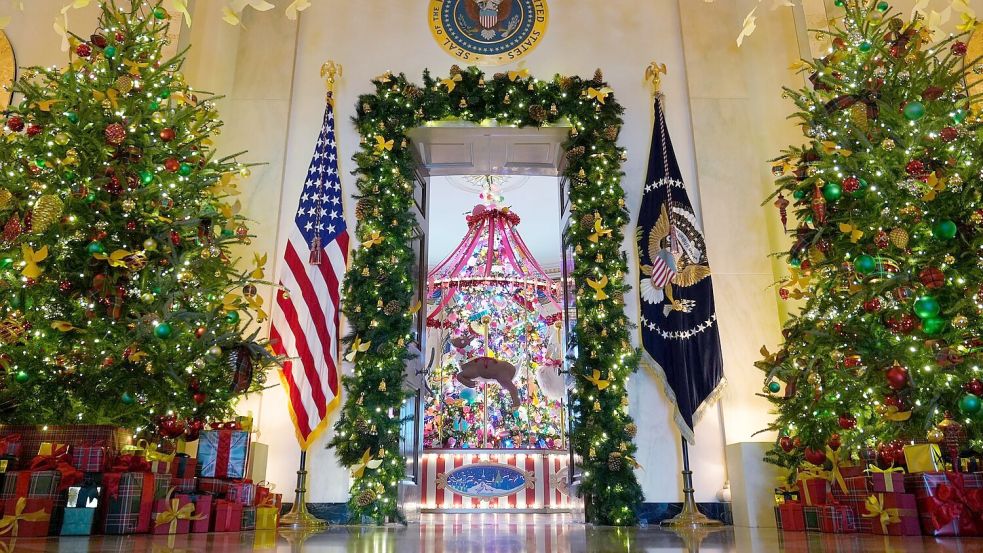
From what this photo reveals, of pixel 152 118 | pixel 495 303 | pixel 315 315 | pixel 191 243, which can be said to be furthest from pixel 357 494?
pixel 495 303

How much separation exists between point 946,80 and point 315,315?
14.5 feet

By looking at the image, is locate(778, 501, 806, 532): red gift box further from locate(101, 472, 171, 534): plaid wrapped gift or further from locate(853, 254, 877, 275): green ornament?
locate(101, 472, 171, 534): plaid wrapped gift

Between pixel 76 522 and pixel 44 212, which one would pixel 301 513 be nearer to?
pixel 76 522

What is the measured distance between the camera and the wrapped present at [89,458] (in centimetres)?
293

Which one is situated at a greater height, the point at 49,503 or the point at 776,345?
the point at 776,345

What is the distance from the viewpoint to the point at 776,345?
527cm

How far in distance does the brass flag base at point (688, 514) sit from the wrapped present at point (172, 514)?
3147 millimetres

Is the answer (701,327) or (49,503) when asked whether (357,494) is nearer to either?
(49,503)

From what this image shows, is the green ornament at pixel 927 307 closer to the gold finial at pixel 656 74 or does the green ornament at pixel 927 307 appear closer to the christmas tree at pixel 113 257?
the gold finial at pixel 656 74

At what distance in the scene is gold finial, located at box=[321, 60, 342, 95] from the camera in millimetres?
5836


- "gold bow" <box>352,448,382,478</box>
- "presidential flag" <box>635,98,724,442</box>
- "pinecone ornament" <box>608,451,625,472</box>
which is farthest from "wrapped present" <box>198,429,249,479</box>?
"presidential flag" <box>635,98,724,442</box>

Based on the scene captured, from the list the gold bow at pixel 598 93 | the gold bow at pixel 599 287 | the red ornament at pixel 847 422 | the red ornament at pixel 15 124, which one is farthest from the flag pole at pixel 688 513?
the red ornament at pixel 15 124

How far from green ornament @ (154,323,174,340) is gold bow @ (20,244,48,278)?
0.65 m

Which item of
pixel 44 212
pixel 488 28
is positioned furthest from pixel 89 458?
pixel 488 28
